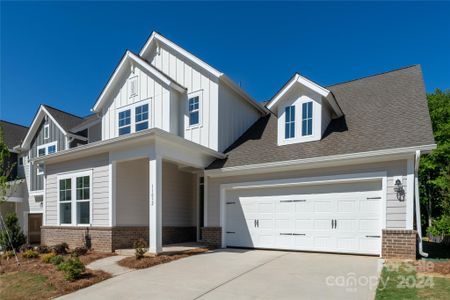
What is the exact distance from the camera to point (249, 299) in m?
5.80

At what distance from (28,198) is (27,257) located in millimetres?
10984

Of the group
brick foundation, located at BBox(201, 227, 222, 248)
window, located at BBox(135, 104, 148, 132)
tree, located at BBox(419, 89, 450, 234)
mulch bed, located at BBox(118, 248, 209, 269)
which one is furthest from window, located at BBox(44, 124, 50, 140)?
tree, located at BBox(419, 89, 450, 234)

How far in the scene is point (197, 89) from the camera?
1380cm

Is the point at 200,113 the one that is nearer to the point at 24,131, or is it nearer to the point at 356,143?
the point at 356,143

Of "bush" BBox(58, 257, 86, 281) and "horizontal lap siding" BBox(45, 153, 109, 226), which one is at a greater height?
"horizontal lap siding" BBox(45, 153, 109, 226)

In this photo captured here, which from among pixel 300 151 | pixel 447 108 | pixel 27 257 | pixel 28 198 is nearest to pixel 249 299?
pixel 300 151

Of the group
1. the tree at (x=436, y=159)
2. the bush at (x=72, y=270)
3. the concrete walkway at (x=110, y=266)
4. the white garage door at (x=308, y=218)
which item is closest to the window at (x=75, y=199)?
the concrete walkway at (x=110, y=266)

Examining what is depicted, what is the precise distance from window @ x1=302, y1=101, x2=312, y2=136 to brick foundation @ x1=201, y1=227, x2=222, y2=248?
478 centimetres

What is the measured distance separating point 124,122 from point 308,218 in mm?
9360

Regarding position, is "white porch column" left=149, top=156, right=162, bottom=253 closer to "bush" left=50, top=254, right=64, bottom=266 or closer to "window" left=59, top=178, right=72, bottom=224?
"bush" left=50, top=254, right=64, bottom=266

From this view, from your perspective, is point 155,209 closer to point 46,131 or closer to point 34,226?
point 46,131

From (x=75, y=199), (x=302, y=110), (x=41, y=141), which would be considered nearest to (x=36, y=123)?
(x=41, y=141)

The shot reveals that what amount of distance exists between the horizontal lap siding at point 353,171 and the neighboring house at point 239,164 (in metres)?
0.04

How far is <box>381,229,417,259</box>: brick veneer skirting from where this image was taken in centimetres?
855
